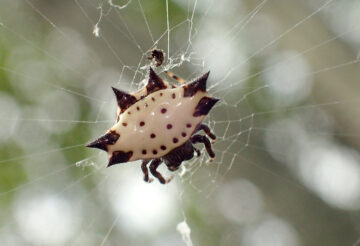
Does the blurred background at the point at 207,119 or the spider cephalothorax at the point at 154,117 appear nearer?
the spider cephalothorax at the point at 154,117

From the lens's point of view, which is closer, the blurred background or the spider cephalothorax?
the spider cephalothorax

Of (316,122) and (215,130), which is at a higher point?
(215,130)

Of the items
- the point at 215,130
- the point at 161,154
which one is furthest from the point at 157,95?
the point at 215,130

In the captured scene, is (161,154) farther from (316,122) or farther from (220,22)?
(316,122)

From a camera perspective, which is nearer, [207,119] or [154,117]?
[154,117]
